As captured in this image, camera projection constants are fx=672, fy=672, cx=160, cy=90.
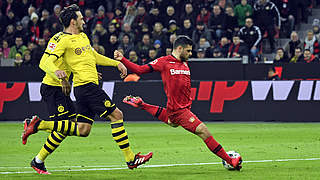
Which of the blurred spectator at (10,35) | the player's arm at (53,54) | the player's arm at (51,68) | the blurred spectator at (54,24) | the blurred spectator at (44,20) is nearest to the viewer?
the player's arm at (51,68)

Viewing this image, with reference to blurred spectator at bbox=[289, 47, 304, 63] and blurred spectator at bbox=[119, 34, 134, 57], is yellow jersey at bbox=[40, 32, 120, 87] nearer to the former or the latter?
blurred spectator at bbox=[289, 47, 304, 63]

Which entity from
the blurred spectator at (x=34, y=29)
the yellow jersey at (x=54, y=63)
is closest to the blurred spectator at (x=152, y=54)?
the blurred spectator at (x=34, y=29)

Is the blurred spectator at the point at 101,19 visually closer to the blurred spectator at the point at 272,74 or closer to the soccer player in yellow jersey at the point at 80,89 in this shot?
the blurred spectator at the point at 272,74

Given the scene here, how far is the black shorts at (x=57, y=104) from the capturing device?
33.0ft

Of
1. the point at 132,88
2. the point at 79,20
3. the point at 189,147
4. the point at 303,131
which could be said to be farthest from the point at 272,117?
the point at 79,20

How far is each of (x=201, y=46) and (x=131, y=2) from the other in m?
4.56

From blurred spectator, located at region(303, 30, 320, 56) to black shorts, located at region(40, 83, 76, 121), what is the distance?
1334 cm

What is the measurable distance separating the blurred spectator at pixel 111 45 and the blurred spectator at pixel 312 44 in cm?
664

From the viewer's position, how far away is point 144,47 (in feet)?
76.0

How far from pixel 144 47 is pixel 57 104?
43.2 ft

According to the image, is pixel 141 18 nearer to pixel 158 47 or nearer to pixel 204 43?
pixel 158 47

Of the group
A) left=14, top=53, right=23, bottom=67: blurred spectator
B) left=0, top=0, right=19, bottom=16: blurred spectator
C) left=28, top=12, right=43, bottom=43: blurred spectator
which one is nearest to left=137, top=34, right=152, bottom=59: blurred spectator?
left=14, top=53, right=23, bottom=67: blurred spectator

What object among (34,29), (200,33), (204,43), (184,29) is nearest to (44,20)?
(34,29)

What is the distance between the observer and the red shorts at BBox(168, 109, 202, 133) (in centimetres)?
984
